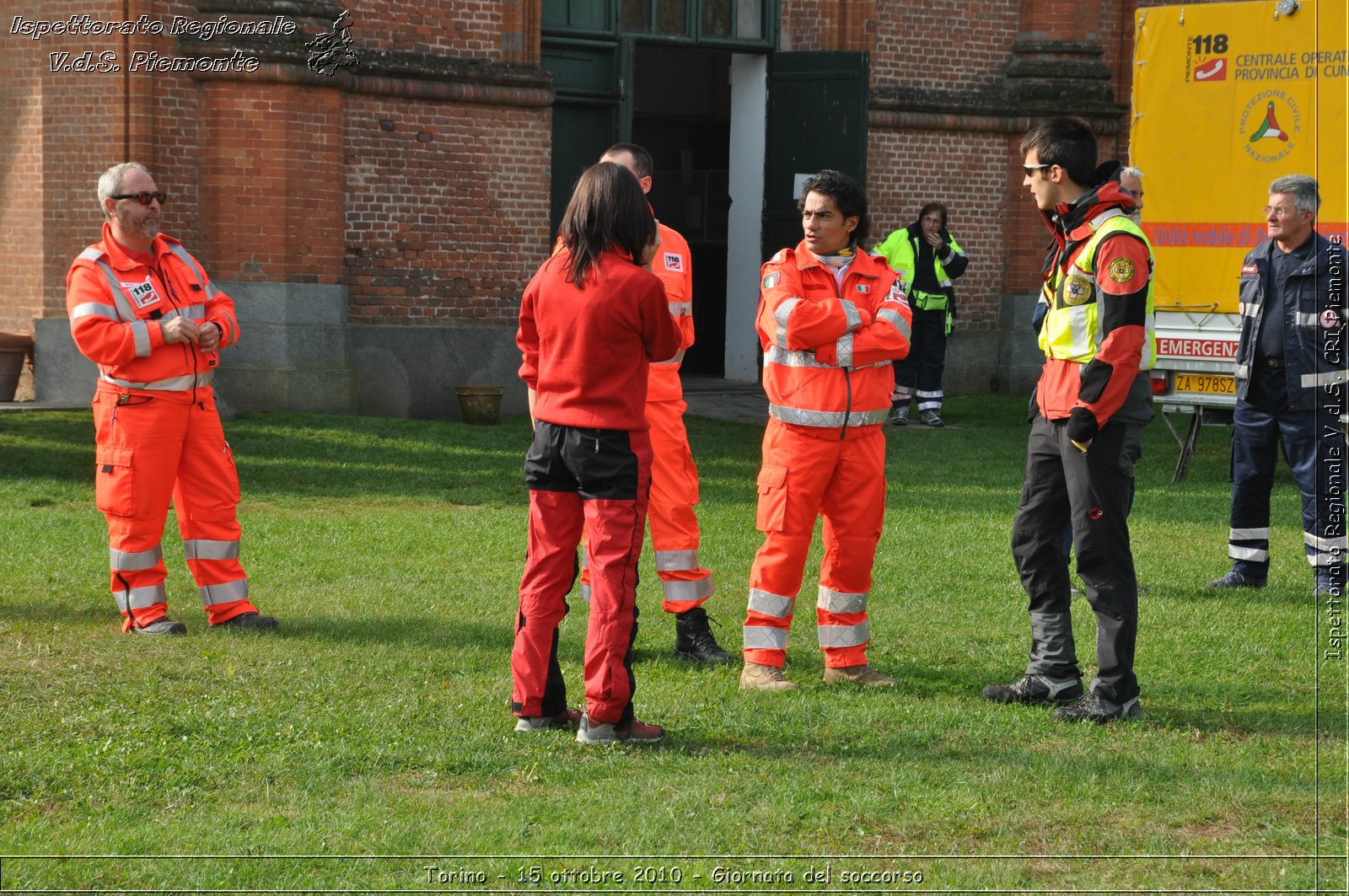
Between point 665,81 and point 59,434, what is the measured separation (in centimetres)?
1419

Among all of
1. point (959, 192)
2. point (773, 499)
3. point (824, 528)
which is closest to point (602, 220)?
point (773, 499)

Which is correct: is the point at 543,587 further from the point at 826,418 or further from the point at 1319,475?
the point at 1319,475

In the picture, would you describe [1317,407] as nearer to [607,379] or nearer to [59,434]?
[607,379]

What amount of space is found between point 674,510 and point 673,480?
0.13 metres

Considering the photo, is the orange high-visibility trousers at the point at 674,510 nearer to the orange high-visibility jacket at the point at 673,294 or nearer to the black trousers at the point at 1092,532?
the orange high-visibility jacket at the point at 673,294

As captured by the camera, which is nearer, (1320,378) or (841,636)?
(841,636)

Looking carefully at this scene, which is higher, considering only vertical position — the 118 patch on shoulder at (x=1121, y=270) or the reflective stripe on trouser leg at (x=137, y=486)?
the 118 patch on shoulder at (x=1121, y=270)

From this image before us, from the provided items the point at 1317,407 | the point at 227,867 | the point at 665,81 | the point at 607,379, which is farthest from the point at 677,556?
the point at 665,81

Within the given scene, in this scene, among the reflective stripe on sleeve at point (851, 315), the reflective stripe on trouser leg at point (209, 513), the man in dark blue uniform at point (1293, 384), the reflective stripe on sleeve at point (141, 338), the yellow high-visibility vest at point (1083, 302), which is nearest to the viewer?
the yellow high-visibility vest at point (1083, 302)

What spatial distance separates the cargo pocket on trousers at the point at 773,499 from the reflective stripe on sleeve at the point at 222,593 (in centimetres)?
269

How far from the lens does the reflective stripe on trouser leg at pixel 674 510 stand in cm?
672

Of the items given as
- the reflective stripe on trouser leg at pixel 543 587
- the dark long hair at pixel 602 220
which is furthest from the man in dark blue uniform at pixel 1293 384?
the reflective stripe on trouser leg at pixel 543 587

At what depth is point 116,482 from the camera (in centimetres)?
698

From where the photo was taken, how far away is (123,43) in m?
14.6
